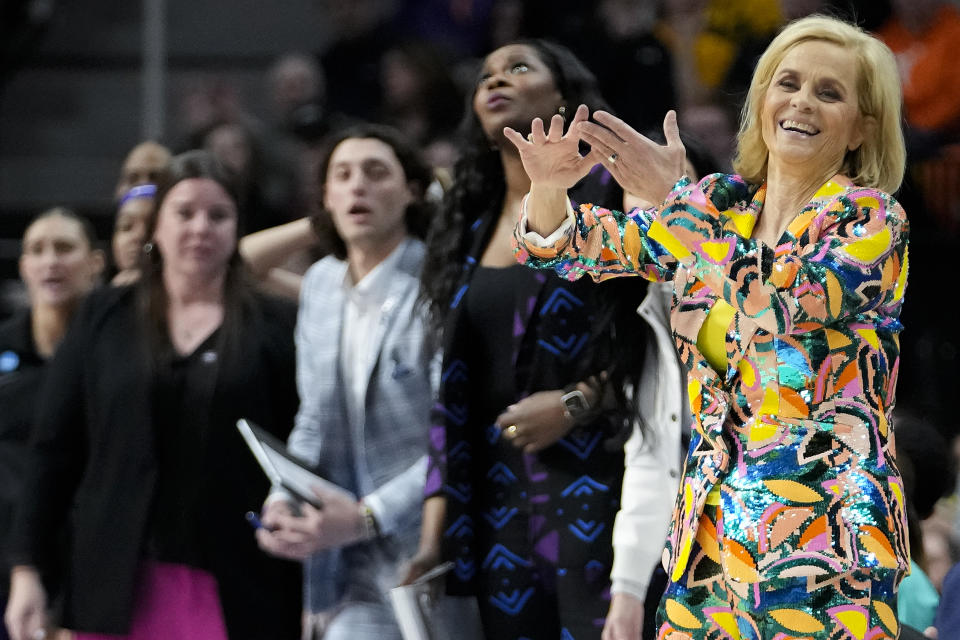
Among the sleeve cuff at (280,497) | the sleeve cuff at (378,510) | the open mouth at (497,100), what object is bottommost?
the sleeve cuff at (378,510)

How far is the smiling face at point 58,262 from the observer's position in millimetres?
4926

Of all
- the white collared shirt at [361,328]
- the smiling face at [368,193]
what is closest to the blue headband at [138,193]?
the smiling face at [368,193]

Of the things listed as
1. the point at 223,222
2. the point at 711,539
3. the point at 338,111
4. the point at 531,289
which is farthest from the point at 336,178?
the point at 338,111

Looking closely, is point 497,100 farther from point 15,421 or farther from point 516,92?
point 15,421

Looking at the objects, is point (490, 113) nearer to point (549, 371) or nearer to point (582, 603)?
point (549, 371)

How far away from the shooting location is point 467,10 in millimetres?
7566

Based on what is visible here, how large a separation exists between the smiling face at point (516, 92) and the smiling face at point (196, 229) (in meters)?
0.93

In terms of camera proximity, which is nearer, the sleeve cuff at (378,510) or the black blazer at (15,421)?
the sleeve cuff at (378,510)

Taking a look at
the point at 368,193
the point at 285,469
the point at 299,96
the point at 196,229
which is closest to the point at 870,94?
the point at 285,469

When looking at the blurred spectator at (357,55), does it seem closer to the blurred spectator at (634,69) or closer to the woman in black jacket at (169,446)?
the blurred spectator at (634,69)

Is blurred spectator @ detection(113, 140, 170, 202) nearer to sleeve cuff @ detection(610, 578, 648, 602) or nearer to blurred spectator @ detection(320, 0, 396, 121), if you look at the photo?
blurred spectator @ detection(320, 0, 396, 121)

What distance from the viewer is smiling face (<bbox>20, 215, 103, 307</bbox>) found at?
4.93 meters

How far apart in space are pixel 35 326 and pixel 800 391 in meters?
3.13

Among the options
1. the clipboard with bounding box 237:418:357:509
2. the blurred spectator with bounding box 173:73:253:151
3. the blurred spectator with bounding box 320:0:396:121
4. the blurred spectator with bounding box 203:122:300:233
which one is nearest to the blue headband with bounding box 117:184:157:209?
the blurred spectator with bounding box 203:122:300:233
